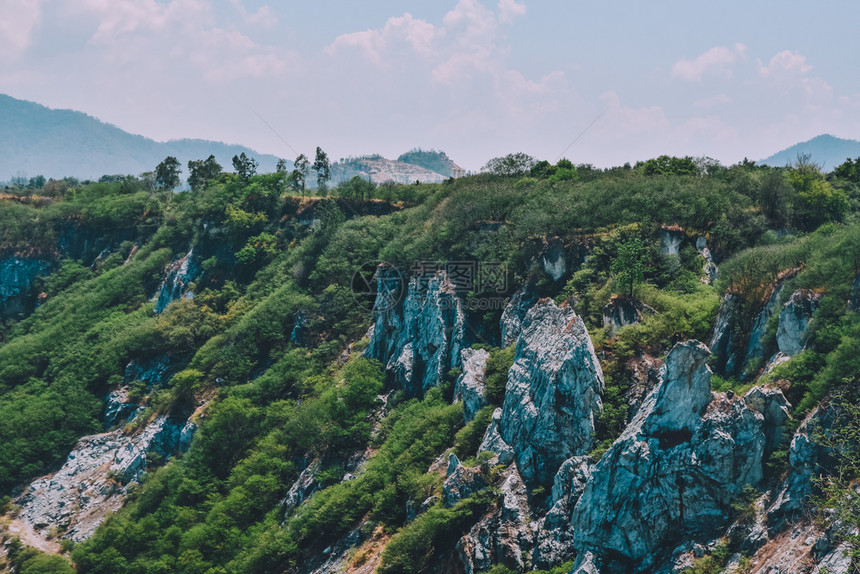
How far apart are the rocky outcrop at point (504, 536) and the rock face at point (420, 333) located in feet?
63.6

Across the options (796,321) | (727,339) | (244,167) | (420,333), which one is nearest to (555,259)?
(420,333)

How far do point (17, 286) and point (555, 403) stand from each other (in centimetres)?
10497

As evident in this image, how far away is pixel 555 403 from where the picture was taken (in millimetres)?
35125

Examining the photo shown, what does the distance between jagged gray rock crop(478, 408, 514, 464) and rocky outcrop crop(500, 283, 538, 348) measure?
33.1ft

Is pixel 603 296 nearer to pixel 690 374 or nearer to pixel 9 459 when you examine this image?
pixel 690 374

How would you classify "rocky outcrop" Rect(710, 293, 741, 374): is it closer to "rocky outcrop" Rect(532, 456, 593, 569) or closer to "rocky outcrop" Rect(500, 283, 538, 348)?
"rocky outcrop" Rect(532, 456, 593, 569)

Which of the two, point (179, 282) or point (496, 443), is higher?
point (179, 282)

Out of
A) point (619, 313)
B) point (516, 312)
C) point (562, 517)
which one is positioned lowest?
point (562, 517)

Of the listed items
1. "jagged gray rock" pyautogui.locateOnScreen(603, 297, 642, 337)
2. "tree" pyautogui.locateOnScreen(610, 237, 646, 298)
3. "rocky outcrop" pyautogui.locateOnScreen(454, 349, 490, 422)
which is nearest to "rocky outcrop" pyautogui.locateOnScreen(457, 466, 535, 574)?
"rocky outcrop" pyautogui.locateOnScreen(454, 349, 490, 422)

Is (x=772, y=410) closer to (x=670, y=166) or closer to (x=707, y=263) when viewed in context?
(x=707, y=263)

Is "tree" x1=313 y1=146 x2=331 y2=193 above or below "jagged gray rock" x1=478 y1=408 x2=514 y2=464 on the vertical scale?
above

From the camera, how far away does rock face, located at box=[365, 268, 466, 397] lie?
5484cm

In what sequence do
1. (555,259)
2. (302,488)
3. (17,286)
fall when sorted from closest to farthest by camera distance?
(555,259) < (302,488) < (17,286)

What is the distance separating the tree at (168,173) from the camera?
114 metres
